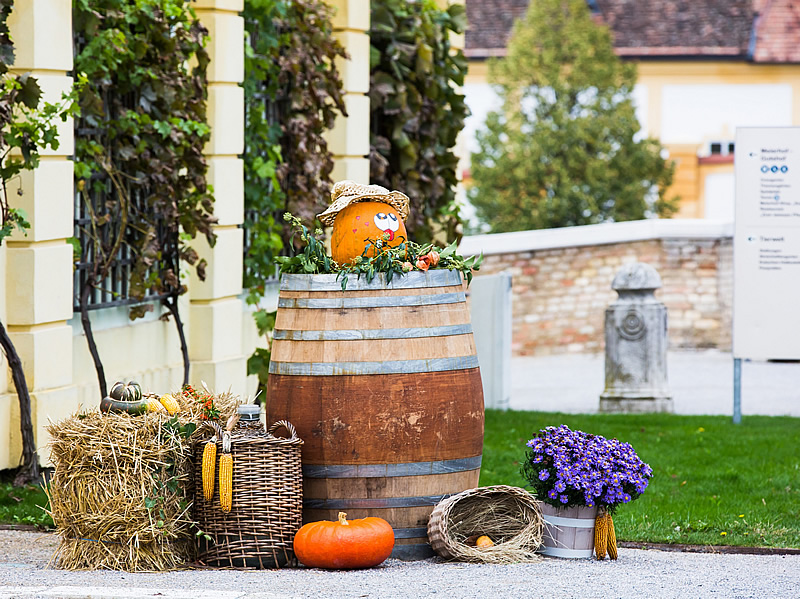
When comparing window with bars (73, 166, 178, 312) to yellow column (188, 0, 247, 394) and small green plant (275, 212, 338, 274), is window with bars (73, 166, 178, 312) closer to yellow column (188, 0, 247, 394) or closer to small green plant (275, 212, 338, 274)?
yellow column (188, 0, 247, 394)

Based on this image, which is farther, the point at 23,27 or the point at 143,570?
the point at 23,27

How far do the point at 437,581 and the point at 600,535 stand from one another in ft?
2.85

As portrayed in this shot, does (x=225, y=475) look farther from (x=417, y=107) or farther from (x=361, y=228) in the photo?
(x=417, y=107)

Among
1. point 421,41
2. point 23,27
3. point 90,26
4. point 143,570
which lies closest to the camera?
point 143,570

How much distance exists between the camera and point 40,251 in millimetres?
6801

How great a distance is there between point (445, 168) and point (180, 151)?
405 centimetres

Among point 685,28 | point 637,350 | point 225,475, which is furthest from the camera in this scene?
point 685,28

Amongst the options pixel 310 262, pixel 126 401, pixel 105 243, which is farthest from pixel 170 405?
pixel 105 243

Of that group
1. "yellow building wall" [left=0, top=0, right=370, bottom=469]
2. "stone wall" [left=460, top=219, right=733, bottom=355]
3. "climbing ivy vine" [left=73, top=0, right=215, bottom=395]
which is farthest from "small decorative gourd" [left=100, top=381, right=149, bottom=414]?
"stone wall" [left=460, top=219, right=733, bottom=355]

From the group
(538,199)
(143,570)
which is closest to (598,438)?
(143,570)

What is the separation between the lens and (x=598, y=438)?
5250 mm

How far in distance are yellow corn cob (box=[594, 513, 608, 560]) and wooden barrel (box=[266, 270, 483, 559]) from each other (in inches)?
22.5

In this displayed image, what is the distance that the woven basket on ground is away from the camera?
4.96m

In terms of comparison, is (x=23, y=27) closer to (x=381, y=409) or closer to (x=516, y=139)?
(x=381, y=409)
